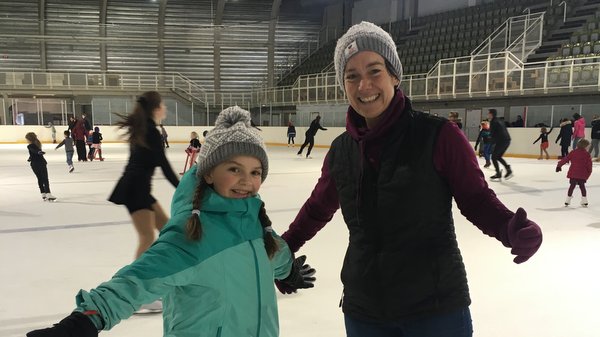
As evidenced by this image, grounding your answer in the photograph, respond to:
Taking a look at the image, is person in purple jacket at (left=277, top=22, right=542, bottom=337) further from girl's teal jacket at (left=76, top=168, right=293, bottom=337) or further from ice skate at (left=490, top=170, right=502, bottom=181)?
ice skate at (left=490, top=170, right=502, bottom=181)

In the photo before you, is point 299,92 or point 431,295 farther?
point 299,92

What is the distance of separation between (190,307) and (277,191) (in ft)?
17.9

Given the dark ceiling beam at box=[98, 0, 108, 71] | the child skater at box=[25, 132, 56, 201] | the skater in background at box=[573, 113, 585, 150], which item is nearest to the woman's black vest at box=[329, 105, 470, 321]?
the child skater at box=[25, 132, 56, 201]

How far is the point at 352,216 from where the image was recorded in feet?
3.91

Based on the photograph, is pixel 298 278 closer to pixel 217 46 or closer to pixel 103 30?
pixel 217 46

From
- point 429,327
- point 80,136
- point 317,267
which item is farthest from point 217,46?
point 429,327

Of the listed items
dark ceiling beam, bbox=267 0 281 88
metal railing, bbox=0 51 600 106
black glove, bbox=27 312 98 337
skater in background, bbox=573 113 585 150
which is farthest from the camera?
dark ceiling beam, bbox=267 0 281 88

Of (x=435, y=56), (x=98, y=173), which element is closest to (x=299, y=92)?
(x=435, y=56)

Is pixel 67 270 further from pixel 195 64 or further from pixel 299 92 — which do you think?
pixel 195 64

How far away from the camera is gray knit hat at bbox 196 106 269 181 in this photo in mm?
1188

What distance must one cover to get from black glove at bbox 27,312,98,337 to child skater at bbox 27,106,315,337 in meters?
0.07

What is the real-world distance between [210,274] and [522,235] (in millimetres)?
686

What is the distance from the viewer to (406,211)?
42.4 inches

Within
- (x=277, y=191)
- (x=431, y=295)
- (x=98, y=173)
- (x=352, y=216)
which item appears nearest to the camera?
(x=431, y=295)
